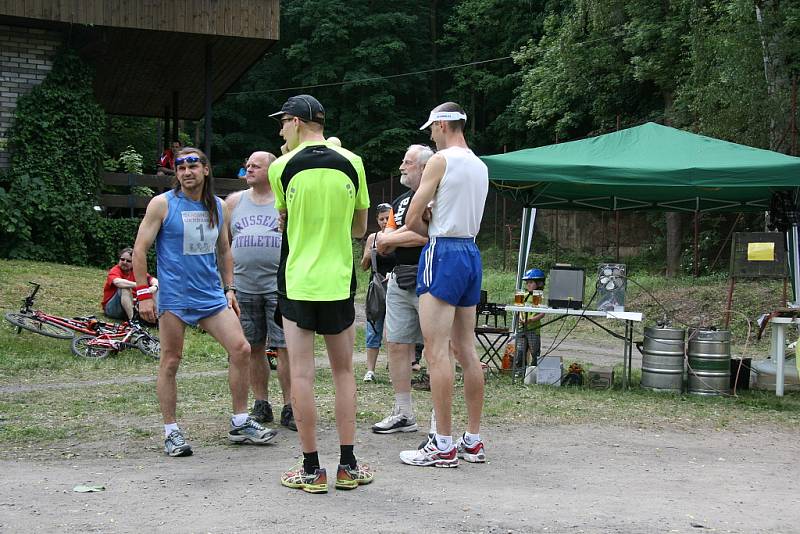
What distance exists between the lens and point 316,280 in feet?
15.6

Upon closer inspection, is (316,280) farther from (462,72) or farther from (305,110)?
(462,72)

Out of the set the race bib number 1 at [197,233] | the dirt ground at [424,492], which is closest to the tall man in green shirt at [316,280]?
the dirt ground at [424,492]

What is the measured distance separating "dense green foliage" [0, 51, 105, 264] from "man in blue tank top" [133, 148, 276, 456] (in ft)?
38.9

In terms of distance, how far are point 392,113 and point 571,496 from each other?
40.1 meters

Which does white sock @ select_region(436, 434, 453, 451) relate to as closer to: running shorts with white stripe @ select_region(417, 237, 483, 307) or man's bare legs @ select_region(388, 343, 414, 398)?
running shorts with white stripe @ select_region(417, 237, 483, 307)

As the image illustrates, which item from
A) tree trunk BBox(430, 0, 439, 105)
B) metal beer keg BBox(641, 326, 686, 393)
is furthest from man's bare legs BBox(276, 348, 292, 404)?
tree trunk BBox(430, 0, 439, 105)

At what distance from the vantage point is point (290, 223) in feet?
16.0

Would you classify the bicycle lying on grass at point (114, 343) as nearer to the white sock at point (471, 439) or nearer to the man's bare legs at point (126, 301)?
the man's bare legs at point (126, 301)

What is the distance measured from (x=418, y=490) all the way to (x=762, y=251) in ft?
23.0

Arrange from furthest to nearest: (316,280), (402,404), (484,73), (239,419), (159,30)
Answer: (484,73) < (159,30) < (402,404) < (239,419) < (316,280)

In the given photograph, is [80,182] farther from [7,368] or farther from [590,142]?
[590,142]

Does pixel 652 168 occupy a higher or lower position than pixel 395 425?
higher

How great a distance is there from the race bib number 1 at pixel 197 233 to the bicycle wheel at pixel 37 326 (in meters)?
6.05

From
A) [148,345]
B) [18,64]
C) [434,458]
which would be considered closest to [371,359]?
[148,345]
